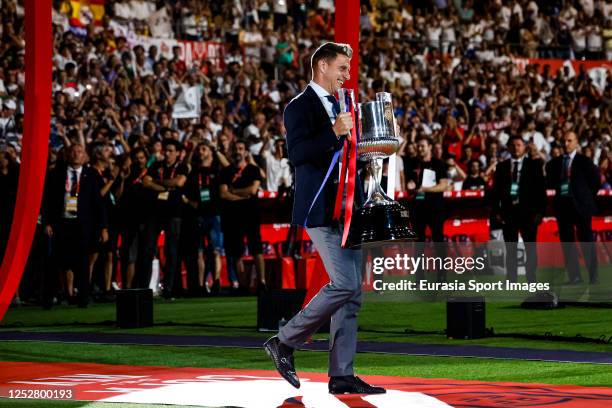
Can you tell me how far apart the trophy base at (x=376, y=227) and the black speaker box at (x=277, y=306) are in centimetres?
399

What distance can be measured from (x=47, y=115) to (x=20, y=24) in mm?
13064

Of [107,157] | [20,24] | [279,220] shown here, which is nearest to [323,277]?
[107,157]

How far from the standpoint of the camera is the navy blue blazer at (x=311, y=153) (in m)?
7.44

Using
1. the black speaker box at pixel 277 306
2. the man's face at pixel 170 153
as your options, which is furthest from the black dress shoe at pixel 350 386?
the man's face at pixel 170 153

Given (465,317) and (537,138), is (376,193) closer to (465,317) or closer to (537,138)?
(465,317)

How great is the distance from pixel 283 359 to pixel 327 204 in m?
1.02

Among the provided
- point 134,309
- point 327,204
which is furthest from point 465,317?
point 327,204

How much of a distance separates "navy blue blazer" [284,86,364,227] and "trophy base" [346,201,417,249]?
0.17m

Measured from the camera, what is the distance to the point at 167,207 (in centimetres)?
1703

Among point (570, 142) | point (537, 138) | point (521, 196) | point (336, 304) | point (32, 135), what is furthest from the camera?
point (537, 138)

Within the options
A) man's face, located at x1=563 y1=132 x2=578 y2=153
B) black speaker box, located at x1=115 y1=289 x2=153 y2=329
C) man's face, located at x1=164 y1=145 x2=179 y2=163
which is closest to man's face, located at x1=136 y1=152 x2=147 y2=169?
man's face, located at x1=164 y1=145 x2=179 y2=163

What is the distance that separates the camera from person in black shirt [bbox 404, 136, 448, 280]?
17.5 m

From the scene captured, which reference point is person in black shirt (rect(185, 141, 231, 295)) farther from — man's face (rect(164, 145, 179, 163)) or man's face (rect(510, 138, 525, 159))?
man's face (rect(510, 138, 525, 159))

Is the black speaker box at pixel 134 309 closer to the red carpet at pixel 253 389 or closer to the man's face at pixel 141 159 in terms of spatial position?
the red carpet at pixel 253 389
